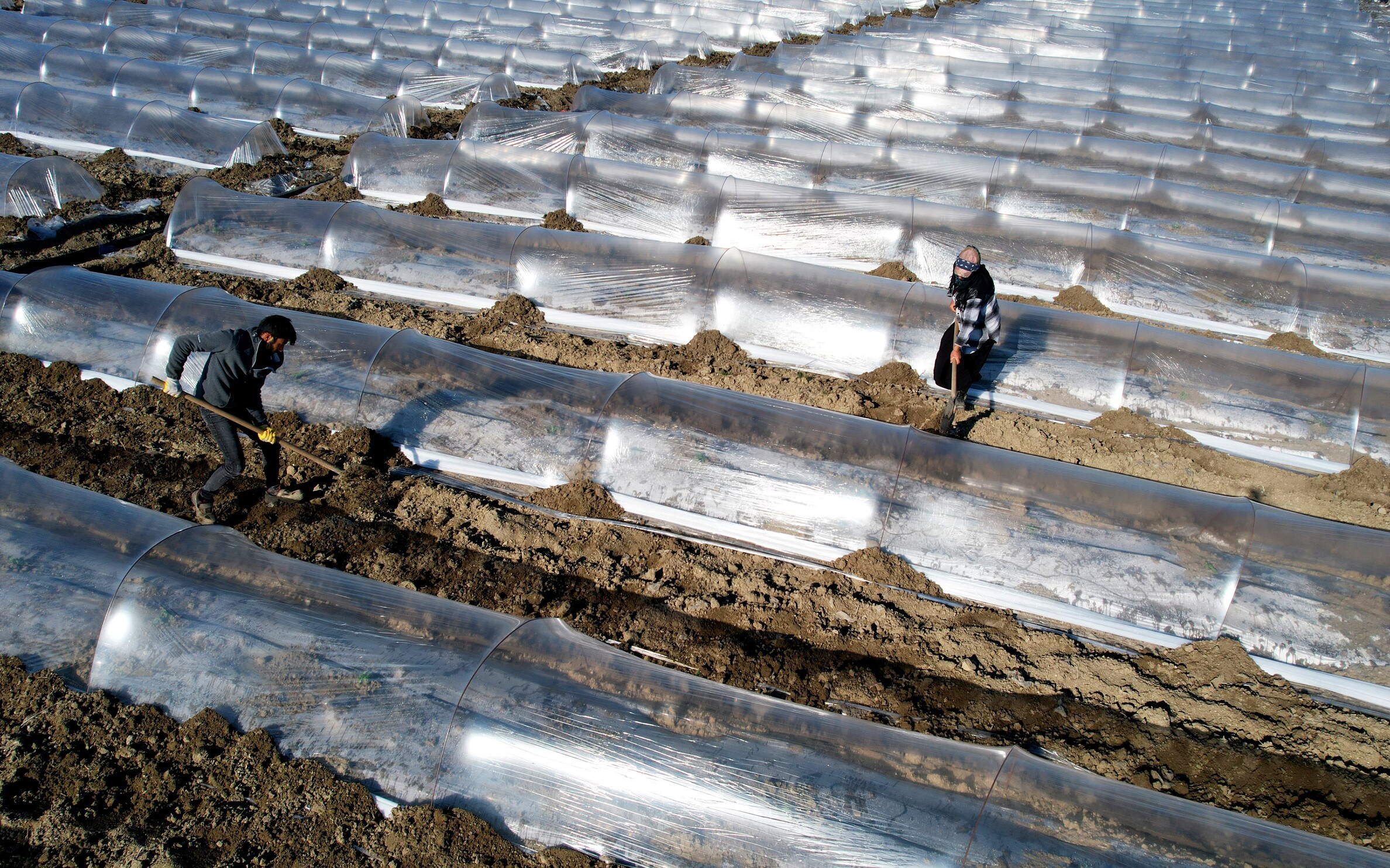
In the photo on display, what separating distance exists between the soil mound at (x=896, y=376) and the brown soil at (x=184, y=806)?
16.7 ft

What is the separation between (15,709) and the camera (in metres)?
4.03

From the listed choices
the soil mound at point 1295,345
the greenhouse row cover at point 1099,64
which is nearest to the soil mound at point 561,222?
the soil mound at point 1295,345

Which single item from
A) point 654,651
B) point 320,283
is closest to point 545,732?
point 654,651

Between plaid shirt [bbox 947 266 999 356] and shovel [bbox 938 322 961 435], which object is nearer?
plaid shirt [bbox 947 266 999 356]

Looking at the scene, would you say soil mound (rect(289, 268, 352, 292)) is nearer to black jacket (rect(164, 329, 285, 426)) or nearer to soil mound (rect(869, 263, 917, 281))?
black jacket (rect(164, 329, 285, 426))

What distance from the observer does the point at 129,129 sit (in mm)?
11883

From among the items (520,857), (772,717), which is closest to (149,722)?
(520,857)

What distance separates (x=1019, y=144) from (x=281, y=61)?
44.5 ft

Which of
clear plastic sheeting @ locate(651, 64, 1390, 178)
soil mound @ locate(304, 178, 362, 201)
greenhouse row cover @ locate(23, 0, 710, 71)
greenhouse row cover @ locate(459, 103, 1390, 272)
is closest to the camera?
greenhouse row cover @ locate(459, 103, 1390, 272)

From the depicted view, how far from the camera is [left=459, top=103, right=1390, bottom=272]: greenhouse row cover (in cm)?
1008

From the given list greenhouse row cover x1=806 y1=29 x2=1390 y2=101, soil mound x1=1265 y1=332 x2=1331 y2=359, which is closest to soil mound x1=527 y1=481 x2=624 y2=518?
soil mound x1=1265 y1=332 x2=1331 y2=359

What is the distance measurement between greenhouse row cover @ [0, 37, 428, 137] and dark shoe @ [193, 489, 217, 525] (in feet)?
30.8

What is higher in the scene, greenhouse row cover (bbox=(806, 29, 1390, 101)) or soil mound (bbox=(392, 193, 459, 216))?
greenhouse row cover (bbox=(806, 29, 1390, 101))

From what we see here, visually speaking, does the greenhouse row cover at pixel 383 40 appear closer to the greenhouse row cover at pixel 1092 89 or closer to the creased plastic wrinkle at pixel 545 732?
the greenhouse row cover at pixel 1092 89
